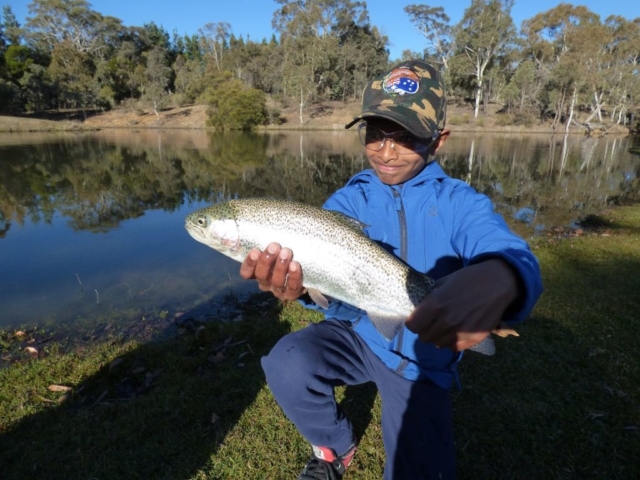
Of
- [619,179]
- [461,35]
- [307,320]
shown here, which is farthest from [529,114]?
[307,320]

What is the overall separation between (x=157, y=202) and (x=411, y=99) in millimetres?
15014

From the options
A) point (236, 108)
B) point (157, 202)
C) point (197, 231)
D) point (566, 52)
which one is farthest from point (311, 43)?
point (197, 231)

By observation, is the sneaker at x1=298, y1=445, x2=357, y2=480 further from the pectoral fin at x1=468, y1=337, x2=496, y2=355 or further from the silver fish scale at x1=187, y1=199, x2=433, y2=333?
the pectoral fin at x1=468, y1=337, x2=496, y2=355

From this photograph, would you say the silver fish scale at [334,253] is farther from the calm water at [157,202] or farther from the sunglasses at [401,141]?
the calm water at [157,202]

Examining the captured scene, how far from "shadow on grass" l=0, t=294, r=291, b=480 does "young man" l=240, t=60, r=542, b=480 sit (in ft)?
4.24

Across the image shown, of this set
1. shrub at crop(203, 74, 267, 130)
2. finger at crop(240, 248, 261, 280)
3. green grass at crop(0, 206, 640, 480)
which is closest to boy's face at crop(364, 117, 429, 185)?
finger at crop(240, 248, 261, 280)

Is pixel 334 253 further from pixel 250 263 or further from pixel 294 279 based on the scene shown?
pixel 250 263

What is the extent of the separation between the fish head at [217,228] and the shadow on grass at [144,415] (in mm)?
2045

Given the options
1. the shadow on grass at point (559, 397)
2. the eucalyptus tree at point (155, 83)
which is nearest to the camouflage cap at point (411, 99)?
the shadow on grass at point (559, 397)

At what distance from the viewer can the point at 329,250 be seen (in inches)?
115

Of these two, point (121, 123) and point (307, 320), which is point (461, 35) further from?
point (307, 320)

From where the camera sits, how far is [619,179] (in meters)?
20.7

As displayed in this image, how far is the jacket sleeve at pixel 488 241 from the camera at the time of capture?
6.90 ft

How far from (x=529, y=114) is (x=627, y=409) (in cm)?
6736
